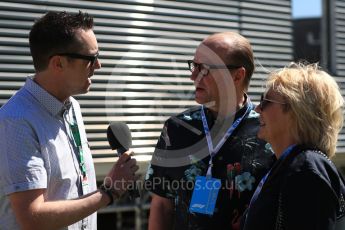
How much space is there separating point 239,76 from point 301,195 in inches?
40.0

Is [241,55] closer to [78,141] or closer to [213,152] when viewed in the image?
[213,152]

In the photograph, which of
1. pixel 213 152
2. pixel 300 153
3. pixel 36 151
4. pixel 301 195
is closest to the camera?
pixel 301 195

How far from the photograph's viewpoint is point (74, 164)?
2562 mm

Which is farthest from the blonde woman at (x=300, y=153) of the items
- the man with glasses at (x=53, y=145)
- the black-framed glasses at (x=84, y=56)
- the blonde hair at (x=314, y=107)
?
the black-framed glasses at (x=84, y=56)

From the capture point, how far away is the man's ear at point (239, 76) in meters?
2.97

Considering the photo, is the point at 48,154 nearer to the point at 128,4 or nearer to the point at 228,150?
the point at 228,150

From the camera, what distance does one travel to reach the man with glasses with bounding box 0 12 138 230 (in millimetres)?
2330

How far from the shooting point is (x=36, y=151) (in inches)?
93.7

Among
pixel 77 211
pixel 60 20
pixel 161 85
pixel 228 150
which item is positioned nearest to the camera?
pixel 77 211

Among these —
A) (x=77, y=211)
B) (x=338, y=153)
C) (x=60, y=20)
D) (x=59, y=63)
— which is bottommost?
(x=338, y=153)

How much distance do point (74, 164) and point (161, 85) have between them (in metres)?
3.07

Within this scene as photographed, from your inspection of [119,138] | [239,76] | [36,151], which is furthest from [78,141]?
[239,76]

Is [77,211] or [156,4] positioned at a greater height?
[156,4]

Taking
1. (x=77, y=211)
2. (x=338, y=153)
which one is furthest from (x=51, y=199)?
(x=338, y=153)
